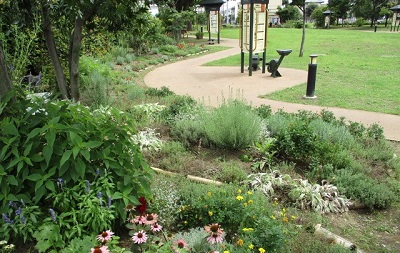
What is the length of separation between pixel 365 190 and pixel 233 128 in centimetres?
172

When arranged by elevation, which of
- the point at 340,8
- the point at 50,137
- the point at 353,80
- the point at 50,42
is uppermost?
the point at 340,8

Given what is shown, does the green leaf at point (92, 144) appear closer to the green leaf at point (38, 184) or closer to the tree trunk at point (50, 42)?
the green leaf at point (38, 184)

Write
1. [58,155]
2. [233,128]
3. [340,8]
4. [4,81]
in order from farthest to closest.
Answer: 1. [340,8]
2. [233,128]
3. [4,81]
4. [58,155]

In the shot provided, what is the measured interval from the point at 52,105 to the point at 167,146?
2202 mm

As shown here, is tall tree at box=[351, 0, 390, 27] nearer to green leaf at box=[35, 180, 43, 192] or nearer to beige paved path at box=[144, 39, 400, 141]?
beige paved path at box=[144, 39, 400, 141]

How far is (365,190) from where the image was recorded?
12.2 ft

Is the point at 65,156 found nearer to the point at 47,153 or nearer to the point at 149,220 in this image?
the point at 47,153

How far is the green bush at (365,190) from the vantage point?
3.61 meters

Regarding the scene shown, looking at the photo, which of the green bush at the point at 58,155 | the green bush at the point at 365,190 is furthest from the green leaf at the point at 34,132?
the green bush at the point at 365,190

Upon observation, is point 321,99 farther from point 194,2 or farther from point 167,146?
point 194,2

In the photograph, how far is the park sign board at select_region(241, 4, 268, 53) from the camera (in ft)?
39.1

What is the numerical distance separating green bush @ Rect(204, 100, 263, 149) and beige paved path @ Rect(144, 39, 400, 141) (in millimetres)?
2012

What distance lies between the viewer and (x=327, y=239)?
9.57 feet

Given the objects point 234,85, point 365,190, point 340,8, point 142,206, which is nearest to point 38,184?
point 142,206
